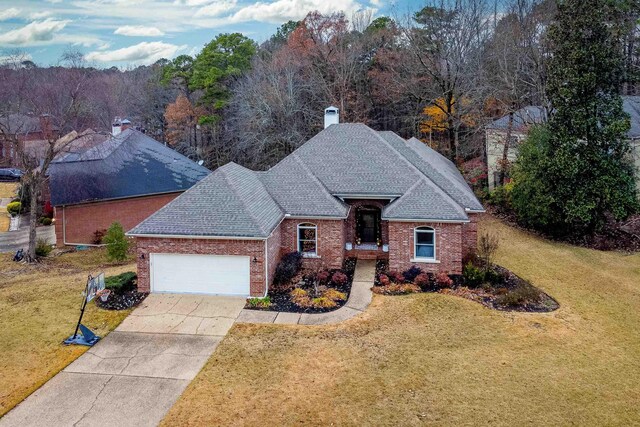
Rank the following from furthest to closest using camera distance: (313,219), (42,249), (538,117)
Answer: (538,117), (42,249), (313,219)

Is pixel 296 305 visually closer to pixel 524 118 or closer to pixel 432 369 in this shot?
pixel 432 369

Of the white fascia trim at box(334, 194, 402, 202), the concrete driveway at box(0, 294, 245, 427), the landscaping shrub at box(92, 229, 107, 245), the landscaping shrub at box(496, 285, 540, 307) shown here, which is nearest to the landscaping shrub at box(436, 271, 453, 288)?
the landscaping shrub at box(496, 285, 540, 307)

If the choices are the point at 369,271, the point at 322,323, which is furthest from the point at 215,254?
the point at 369,271

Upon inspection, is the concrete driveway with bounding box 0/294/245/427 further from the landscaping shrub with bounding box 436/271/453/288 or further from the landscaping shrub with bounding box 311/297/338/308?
the landscaping shrub with bounding box 436/271/453/288

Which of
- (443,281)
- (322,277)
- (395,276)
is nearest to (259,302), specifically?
(322,277)

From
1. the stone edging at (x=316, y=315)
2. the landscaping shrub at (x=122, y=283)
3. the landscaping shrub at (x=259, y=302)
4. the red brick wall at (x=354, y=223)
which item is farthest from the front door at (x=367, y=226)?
the landscaping shrub at (x=122, y=283)

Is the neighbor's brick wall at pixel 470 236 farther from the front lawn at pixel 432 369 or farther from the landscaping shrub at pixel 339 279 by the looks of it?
the landscaping shrub at pixel 339 279
